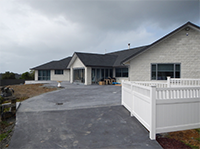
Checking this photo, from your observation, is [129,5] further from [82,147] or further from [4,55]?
[4,55]

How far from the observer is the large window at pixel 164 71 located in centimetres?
1097

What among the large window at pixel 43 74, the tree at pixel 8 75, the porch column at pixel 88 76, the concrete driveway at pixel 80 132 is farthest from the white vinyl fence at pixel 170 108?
the tree at pixel 8 75

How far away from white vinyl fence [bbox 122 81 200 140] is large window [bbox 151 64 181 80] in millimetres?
8046

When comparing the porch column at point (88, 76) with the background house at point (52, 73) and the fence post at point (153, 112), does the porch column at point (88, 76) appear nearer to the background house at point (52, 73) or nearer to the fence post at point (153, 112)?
the background house at point (52, 73)

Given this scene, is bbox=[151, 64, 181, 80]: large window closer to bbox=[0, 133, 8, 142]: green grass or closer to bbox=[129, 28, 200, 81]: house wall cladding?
bbox=[129, 28, 200, 81]: house wall cladding

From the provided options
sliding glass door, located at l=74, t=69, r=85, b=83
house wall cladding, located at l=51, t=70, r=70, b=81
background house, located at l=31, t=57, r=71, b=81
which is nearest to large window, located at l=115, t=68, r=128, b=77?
sliding glass door, located at l=74, t=69, r=85, b=83

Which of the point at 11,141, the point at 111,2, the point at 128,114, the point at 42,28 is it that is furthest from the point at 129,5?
the point at 11,141

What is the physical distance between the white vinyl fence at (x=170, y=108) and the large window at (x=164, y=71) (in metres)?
8.05

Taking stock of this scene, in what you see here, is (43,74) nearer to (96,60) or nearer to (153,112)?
(96,60)

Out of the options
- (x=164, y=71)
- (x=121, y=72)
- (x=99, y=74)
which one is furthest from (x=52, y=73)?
(x=164, y=71)

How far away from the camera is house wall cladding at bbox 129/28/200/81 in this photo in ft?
34.4

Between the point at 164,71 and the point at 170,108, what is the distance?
8842mm

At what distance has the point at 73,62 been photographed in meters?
21.5

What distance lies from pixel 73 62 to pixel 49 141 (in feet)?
62.3
